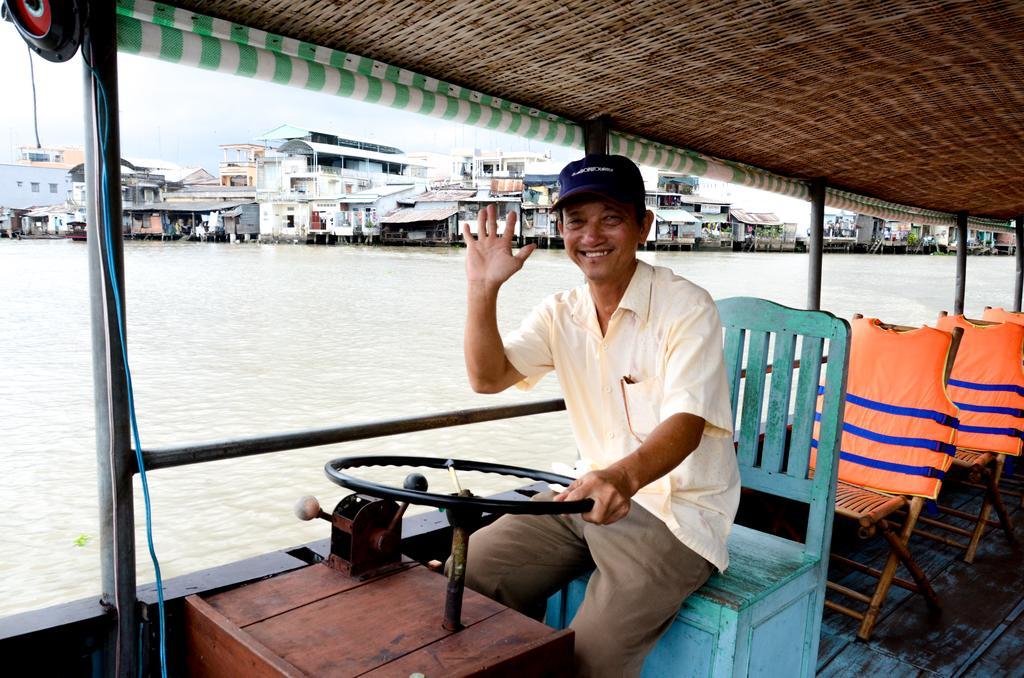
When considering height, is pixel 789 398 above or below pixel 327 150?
below

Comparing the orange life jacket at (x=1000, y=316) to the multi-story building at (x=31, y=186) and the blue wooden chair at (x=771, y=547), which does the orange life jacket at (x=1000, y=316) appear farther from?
the multi-story building at (x=31, y=186)

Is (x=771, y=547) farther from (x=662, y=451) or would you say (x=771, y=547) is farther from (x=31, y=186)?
(x=31, y=186)

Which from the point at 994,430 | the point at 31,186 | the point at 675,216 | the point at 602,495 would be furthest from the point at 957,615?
the point at 31,186

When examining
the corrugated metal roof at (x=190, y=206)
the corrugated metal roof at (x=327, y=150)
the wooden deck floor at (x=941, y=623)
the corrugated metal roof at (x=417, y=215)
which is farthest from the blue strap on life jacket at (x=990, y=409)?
the corrugated metal roof at (x=190, y=206)

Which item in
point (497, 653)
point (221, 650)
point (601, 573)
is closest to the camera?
point (497, 653)

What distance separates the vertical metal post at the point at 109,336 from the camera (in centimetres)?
151

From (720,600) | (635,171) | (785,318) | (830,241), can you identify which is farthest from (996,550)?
(830,241)

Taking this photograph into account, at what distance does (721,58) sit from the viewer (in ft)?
7.45

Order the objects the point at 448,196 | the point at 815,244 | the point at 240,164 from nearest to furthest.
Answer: the point at 815,244
the point at 448,196
the point at 240,164

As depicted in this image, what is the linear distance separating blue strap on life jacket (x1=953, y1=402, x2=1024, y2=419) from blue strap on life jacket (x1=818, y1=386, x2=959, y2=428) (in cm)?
89

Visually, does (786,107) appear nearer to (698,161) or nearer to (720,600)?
(698,161)

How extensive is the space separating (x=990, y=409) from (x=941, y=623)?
132cm

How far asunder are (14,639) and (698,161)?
123 inches

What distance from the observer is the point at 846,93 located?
2.64 meters
